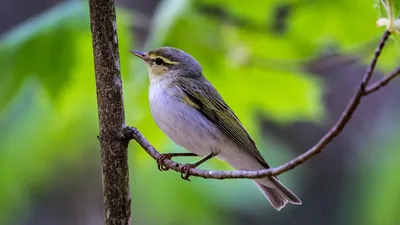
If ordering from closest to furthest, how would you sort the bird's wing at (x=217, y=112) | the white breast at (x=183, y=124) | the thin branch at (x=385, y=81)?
the thin branch at (x=385, y=81)
the white breast at (x=183, y=124)
the bird's wing at (x=217, y=112)

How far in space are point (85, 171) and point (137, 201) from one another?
1.09 metres

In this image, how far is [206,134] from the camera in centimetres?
266

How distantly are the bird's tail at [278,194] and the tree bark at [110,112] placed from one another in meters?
0.97

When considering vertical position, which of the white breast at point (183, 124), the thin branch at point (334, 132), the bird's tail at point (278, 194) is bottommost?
the thin branch at point (334, 132)

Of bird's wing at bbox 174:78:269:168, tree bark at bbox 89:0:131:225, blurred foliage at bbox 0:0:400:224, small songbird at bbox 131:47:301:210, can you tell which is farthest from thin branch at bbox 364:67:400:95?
blurred foliage at bbox 0:0:400:224

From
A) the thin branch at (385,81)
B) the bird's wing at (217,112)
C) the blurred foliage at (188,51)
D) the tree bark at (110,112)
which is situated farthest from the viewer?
the blurred foliage at (188,51)

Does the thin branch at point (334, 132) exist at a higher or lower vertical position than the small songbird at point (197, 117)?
lower

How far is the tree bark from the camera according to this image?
177cm

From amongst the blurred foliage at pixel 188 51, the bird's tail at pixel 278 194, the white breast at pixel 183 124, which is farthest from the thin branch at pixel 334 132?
the blurred foliage at pixel 188 51

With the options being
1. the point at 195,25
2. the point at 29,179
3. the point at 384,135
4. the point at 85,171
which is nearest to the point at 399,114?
the point at 384,135

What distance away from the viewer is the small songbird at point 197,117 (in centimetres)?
257

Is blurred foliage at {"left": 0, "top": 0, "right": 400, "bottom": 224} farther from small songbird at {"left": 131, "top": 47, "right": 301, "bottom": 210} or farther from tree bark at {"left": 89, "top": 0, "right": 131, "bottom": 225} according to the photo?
tree bark at {"left": 89, "top": 0, "right": 131, "bottom": 225}

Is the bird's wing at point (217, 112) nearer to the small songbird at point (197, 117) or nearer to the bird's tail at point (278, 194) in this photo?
the small songbird at point (197, 117)

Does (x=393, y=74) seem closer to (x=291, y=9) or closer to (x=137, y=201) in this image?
(x=291, y=9)
